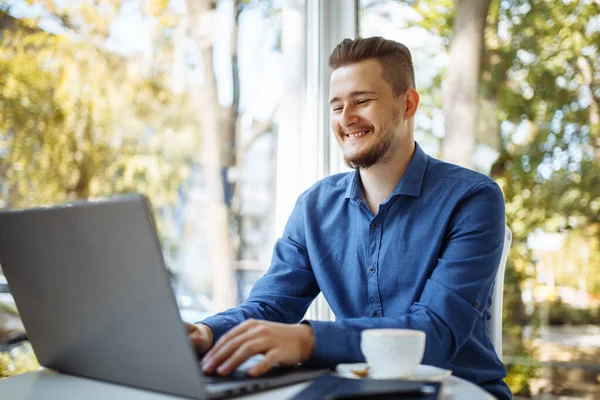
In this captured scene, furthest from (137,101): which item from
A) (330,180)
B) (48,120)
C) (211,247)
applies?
(330,180)

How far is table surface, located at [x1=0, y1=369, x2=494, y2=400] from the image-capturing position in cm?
90

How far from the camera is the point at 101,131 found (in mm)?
2854

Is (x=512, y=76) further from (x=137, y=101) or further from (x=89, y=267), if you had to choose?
Result: (x=89, y=267)

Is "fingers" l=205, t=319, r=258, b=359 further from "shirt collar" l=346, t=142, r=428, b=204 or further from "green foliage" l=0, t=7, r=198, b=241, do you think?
"green foliage" l=0, t=7, r=198, b=241

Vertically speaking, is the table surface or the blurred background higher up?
the blurred background

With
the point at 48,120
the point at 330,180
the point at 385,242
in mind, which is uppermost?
the point at 48,120

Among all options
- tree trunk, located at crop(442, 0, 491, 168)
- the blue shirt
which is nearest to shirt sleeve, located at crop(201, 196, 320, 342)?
the blue shirt

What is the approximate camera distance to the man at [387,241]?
1282 mm

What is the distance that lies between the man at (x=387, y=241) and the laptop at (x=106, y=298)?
0.22 meters

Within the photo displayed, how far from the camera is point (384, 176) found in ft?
5.67

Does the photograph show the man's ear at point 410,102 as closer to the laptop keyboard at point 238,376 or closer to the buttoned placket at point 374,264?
the buttoned placket at point 374,264

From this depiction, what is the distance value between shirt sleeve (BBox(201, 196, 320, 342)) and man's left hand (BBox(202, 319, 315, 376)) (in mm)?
376

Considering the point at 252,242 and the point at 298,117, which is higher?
the point at 298,117

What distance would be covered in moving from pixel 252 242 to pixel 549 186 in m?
1.61
